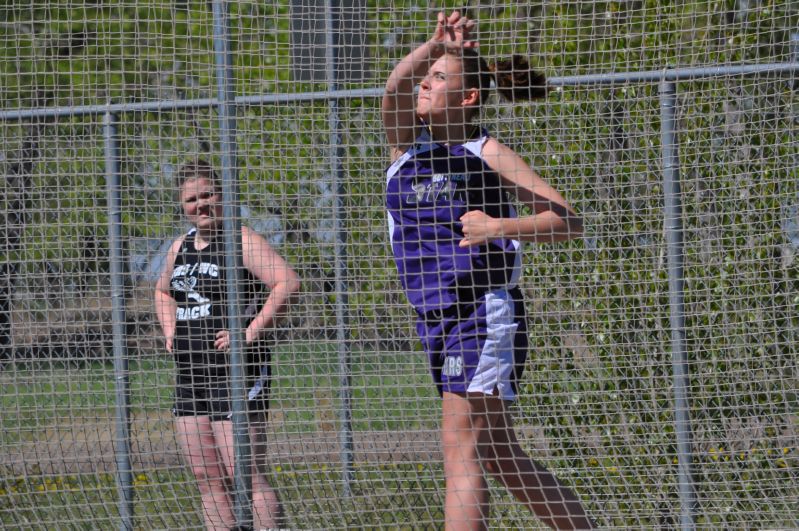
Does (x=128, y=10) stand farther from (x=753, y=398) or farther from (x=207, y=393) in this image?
(x=753, y=398)

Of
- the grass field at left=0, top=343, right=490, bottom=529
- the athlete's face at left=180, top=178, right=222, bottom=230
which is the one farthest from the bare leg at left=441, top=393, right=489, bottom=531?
the athlete's face at left=180, top=178, right=222, bottom=230

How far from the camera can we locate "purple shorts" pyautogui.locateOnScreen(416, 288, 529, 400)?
322 centimetres

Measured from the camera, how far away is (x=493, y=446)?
11.2 feet

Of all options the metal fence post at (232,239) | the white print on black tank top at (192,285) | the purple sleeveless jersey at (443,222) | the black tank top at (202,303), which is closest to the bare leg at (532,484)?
the purple sleeveless jersey at (443,222)

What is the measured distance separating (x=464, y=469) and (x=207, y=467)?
1391 millimetres

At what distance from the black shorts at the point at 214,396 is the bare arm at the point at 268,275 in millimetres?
205

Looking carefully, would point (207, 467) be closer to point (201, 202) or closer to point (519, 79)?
point (201, 202)

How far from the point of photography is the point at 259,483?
4016 millimetres

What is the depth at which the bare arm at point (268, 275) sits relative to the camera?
13.4ft

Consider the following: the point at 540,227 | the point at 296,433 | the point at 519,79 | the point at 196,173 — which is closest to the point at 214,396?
the point at 296,433

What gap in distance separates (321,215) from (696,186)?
1.62m

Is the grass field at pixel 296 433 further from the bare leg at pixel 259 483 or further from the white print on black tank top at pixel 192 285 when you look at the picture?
the white print on black tank top at pixel 192 285

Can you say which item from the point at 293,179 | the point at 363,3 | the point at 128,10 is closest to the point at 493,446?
the point at 293,179

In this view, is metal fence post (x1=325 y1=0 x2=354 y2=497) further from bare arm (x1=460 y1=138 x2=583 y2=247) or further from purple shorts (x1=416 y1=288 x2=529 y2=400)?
bare arm (x1=460 y1=138 x2=583 y2=247)
